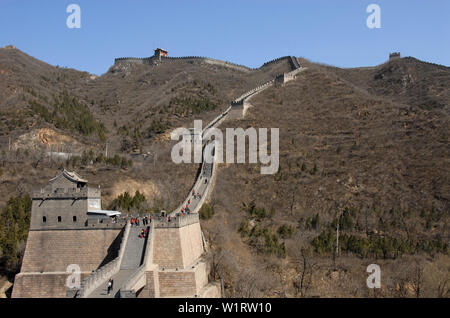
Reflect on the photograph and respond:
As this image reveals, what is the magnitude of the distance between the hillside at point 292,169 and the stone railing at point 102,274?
867 centimetres

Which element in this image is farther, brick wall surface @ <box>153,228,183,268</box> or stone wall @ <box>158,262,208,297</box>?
brick wall surface @ <box>153,228,183,268</box>

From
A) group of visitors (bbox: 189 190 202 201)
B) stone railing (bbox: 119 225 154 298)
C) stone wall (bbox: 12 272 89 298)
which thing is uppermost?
group of visitors (bbox: 189 190 202 201)

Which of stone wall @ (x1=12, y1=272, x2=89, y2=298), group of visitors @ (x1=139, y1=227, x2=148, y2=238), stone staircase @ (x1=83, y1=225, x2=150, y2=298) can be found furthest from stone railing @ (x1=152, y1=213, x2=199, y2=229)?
stone wall @ (x1=12, y1=272, x2=89, y2=298)

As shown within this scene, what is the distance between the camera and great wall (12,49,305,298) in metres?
33.2

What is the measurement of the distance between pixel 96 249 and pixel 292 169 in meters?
30.9

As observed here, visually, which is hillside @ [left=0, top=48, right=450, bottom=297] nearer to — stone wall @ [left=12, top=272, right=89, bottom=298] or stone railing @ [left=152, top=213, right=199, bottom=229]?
stone railing @ [left=152, top=213, right=199, bottom=229]

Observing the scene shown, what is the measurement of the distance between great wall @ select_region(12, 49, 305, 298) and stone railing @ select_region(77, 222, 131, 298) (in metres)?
0.07

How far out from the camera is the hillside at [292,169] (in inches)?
1716

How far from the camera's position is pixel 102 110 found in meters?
99.6

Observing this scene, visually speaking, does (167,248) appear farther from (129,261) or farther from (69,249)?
(69,249)

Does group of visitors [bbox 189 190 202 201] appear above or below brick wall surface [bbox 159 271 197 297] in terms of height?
above

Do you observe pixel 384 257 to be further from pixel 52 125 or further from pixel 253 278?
pixel 52 125

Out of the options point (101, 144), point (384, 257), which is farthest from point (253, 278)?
point (101, 144)

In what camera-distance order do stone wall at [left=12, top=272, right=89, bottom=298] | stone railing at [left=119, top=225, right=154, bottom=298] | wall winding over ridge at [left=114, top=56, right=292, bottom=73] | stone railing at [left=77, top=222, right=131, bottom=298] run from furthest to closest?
wall winding over ridge at [left=114, top=56, right=292, bottom=73] → stone wall at [left=12, top=272, right=89, bottom=298] → stone railing at [left=77, top=222, right=131, bottom=298] → stone railing at [left=119, top=225, right=154, bottom=298]
